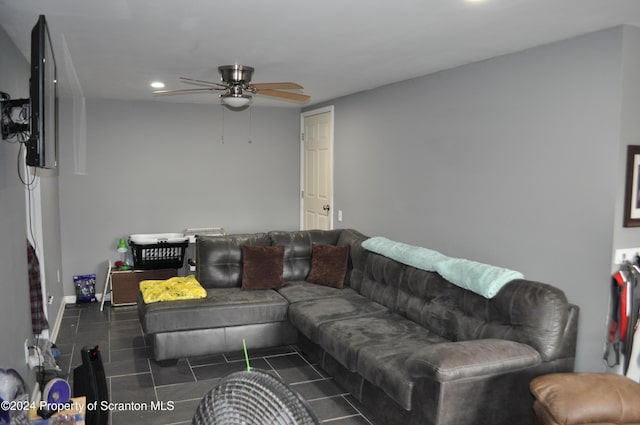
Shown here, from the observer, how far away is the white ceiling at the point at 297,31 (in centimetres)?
246

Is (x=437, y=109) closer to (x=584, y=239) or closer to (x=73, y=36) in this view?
(x=584, y=239)

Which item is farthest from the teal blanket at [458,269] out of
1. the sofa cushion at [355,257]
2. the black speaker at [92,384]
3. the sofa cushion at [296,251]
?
the black speaker at [92,384]

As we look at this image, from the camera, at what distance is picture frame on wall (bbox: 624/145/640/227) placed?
2.82 m

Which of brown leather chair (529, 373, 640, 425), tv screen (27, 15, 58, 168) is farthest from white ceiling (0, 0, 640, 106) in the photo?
brown leather chair (529, 373, 640, 425)

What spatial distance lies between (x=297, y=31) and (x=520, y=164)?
Result: 5.73 ft

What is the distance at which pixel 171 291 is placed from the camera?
4102 millimetres

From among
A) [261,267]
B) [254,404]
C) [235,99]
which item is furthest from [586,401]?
[235,99]

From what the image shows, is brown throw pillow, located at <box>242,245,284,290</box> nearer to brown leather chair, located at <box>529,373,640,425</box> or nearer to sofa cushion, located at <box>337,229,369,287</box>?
sofa cushion, located at <box>337,229,369,287</box>

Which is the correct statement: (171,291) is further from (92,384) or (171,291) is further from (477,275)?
(477,275)

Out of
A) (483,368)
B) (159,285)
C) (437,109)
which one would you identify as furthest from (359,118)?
(483,368)

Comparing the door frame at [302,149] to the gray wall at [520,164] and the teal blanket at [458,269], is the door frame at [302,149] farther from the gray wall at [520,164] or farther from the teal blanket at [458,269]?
the teal blanket at [458,269]

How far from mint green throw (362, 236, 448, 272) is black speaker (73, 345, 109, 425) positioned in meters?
2.25

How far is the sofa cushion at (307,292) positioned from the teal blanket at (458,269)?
1.78ft

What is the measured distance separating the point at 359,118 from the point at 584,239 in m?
2.93
